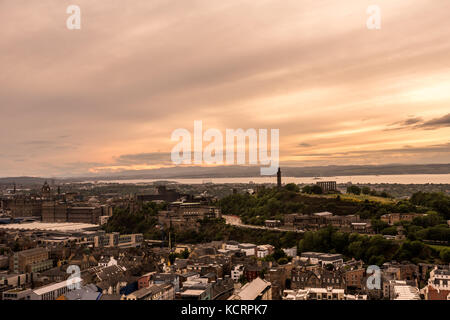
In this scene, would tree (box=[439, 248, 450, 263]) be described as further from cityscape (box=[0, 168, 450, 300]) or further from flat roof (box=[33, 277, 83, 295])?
flat roof (box=[33, 277, 83, 295])

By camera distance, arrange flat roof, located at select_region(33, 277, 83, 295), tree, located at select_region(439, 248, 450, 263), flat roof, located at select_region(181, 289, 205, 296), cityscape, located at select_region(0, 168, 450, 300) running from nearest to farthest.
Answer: flat roof, located at select_region(181, 289, 205, 296) → flat roof, located at select_region(33, 277, 83, 295) → cityscape, located at select_region(0, 168, 450, 300) → tree, located at select_region(439, 248, 450, 263)

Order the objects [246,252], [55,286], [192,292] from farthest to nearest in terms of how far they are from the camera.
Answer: [246,252] < [55,286] < [192,292]

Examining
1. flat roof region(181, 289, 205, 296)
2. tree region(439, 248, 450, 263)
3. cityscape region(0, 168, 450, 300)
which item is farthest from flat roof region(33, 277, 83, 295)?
tree region(439, 248, 450, 263)

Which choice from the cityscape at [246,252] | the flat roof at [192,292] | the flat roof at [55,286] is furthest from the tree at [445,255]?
the flat roof at [55,286]

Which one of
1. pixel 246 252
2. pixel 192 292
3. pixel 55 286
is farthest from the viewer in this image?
pixel 246 252

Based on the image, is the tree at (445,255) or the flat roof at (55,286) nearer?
the flat roof at (55,286)

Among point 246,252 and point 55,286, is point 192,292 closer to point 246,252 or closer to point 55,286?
point 55,286

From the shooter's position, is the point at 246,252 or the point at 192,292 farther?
the point at 246,252

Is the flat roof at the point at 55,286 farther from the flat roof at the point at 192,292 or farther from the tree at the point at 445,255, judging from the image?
the tree at the point at 445,255

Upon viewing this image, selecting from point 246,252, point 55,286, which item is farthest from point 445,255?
point 55,286

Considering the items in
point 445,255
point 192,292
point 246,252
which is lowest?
point 246,252

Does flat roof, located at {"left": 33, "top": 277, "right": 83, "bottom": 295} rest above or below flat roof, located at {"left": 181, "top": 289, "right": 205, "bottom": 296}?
below
